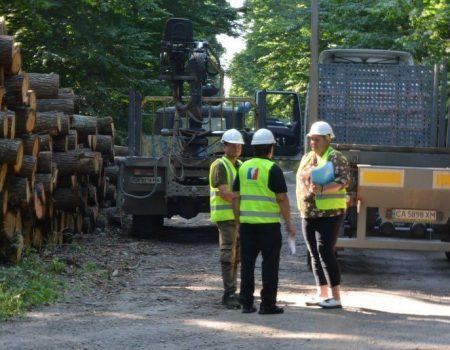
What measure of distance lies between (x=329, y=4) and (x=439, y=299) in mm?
21755

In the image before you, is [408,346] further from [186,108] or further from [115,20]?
[115,20]

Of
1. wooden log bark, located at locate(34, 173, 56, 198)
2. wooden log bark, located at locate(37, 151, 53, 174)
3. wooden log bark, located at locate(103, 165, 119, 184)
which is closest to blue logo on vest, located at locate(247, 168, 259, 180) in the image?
wooden log bark, located at locate(34, 173, 56, 198)

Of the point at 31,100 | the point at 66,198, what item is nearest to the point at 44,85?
the point at 66,198

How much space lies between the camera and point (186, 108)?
18.3 metres

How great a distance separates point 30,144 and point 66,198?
2575mm

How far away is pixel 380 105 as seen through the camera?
13945 mm

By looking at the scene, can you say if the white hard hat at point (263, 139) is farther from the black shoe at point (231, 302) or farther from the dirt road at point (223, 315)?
the dirt road at point (223, 315)

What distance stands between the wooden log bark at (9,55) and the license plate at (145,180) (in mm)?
4577

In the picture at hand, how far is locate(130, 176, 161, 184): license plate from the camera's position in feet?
57.3

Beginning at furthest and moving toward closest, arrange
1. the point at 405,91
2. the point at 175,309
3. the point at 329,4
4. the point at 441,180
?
the point at 329,4 → the point at 405,91 → the point at 441,180 → the point at 175,309

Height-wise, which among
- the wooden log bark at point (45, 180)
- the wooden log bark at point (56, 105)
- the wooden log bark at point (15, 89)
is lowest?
the wooden log bark at point (45, 180)

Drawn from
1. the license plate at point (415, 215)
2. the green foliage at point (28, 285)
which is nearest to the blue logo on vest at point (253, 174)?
the green foliage at point (28, 285)

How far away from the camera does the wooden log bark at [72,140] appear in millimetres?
16422

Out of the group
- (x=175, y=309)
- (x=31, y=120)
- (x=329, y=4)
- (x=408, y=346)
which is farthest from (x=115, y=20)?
(x=408, y=346)
